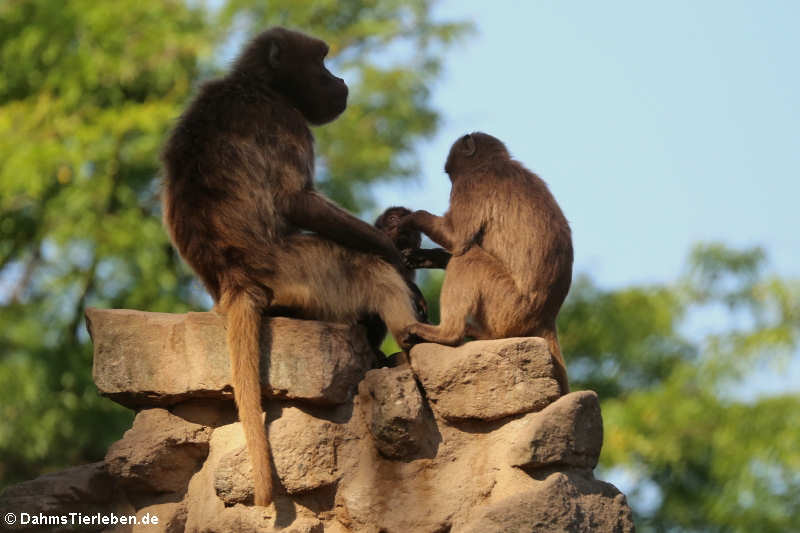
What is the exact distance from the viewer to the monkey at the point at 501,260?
18.8 feet

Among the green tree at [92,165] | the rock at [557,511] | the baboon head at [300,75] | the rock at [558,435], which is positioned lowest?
the rock at [557,511]

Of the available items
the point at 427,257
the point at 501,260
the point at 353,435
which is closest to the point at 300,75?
the point at 427,257

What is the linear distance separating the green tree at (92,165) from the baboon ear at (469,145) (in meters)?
5.63

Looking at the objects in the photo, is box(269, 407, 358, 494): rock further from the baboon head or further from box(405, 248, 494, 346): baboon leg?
the baboon head

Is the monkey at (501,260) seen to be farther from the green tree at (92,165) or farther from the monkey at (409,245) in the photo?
the green tree at (92,165)

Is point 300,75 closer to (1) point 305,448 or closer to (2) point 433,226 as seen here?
(2) point 433,226

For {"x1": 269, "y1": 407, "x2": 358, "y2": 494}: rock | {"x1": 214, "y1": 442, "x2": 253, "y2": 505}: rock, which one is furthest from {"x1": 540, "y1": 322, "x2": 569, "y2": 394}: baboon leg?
{"x1": 214, "y1": 442, "x2": 253, "y2": 505}: rock

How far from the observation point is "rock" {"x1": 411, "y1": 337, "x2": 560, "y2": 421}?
17.4ft

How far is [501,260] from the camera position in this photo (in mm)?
5883

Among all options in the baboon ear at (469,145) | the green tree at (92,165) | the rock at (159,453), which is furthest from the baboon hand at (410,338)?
the green tree at (92,165)

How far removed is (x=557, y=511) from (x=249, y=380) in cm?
151

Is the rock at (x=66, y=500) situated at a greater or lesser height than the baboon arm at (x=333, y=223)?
lesser

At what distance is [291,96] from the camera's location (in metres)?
6.38

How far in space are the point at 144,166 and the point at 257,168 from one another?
7.42 meters
